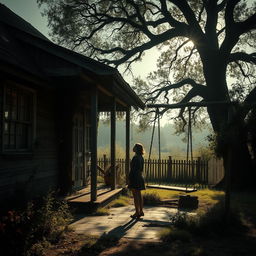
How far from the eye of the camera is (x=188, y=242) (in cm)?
600

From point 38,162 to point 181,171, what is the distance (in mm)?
14532

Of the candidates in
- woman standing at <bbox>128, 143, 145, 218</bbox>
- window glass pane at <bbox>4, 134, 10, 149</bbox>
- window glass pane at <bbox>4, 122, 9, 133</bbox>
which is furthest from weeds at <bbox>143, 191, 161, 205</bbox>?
window glass pane at <bbox>4, 122, 9, 133</bbox>

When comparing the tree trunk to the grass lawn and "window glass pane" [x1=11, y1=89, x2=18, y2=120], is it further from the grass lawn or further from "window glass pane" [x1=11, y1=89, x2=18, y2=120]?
"window glass pane" [x1=11, y1=89, x2=18, y2=120]

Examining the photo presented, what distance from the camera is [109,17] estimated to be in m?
18.5

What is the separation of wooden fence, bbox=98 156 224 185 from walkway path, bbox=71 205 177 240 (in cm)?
1065

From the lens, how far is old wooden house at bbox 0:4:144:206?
7047 millimetres

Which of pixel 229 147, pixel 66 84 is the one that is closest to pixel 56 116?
pixel 66 84

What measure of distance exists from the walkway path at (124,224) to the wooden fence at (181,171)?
10.6 m

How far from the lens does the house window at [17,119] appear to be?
7293 mm

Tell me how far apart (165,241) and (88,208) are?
3.01 m

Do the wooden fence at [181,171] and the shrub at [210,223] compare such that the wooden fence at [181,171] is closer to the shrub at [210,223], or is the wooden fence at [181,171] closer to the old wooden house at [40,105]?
the old wooden house at [40,105]

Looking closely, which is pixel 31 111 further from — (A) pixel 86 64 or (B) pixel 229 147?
(B) pixel 229 147

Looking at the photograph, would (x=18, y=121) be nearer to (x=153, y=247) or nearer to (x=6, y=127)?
(x=6, y=127)

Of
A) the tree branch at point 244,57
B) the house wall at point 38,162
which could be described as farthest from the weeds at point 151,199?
the tree branch at point 244,57
